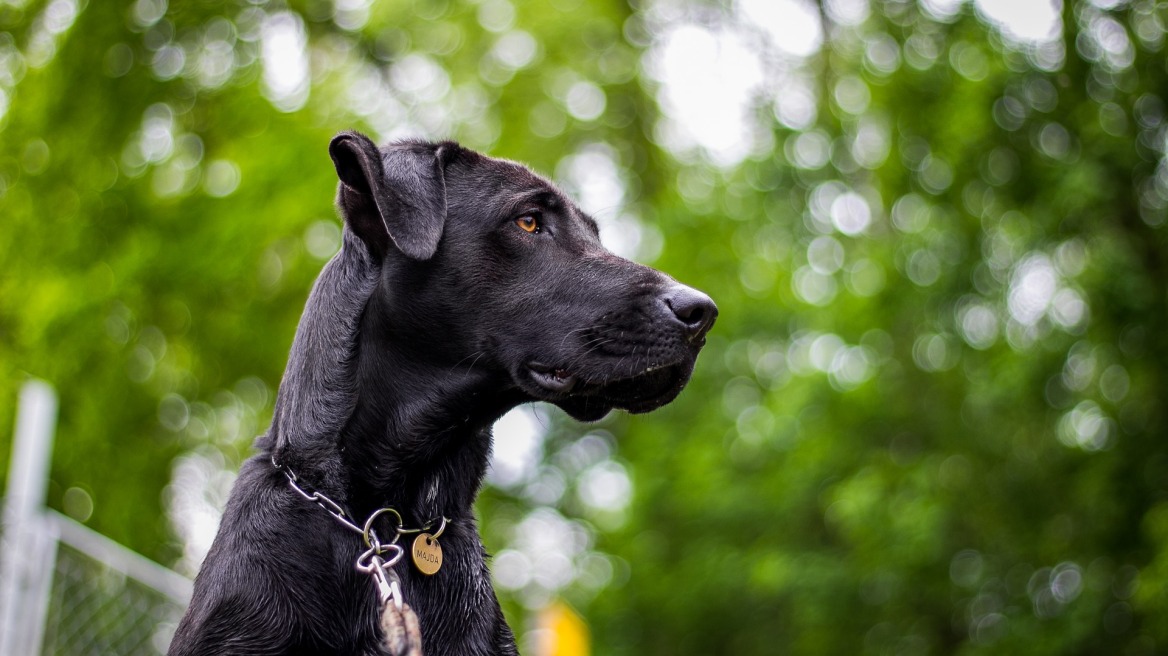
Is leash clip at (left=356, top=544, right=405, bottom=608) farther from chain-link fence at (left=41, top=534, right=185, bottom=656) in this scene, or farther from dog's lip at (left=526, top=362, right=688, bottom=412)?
chain-link fence at (left=41, top=534, right=185, bottom=656)

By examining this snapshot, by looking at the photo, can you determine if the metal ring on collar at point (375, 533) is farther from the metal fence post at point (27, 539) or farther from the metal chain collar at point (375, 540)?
the metal fence post at point (27, 539)

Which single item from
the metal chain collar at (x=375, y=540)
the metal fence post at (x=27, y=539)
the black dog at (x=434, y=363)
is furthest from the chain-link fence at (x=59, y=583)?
the metal chain collar at (x=375, y=540)

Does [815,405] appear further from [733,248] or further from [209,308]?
[209,308]

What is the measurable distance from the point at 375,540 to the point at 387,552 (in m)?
0.05

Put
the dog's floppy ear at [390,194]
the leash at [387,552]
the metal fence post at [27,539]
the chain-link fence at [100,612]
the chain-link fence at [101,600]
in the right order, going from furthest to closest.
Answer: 1. the chain-link fence at [100,612]
2. the chain-link fence at [101,600]
3. the metal fence post at [27,539]
4. the dog's floppy ear at [390,194]
5. the leash at [387,552]

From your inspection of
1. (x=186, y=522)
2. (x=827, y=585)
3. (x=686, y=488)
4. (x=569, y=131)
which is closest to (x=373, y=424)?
(x=186, y=522)

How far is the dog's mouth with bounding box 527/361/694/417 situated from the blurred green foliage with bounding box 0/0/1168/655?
22.9ft

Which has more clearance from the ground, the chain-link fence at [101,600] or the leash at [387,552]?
the leash at [387,552]

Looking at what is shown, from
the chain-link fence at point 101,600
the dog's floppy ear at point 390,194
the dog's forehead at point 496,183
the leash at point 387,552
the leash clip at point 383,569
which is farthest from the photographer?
the chain-link fence at point 101,600

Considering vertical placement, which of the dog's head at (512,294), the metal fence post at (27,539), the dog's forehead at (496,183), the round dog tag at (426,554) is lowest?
the metal fence post at (27,539)

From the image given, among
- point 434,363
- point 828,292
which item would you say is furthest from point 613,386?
point 828,292

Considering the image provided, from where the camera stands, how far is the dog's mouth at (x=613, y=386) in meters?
3.66

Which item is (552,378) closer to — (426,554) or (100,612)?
(426,554)

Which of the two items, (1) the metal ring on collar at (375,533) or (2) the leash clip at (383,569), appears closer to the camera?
(2) the leash clip at (383,569)
